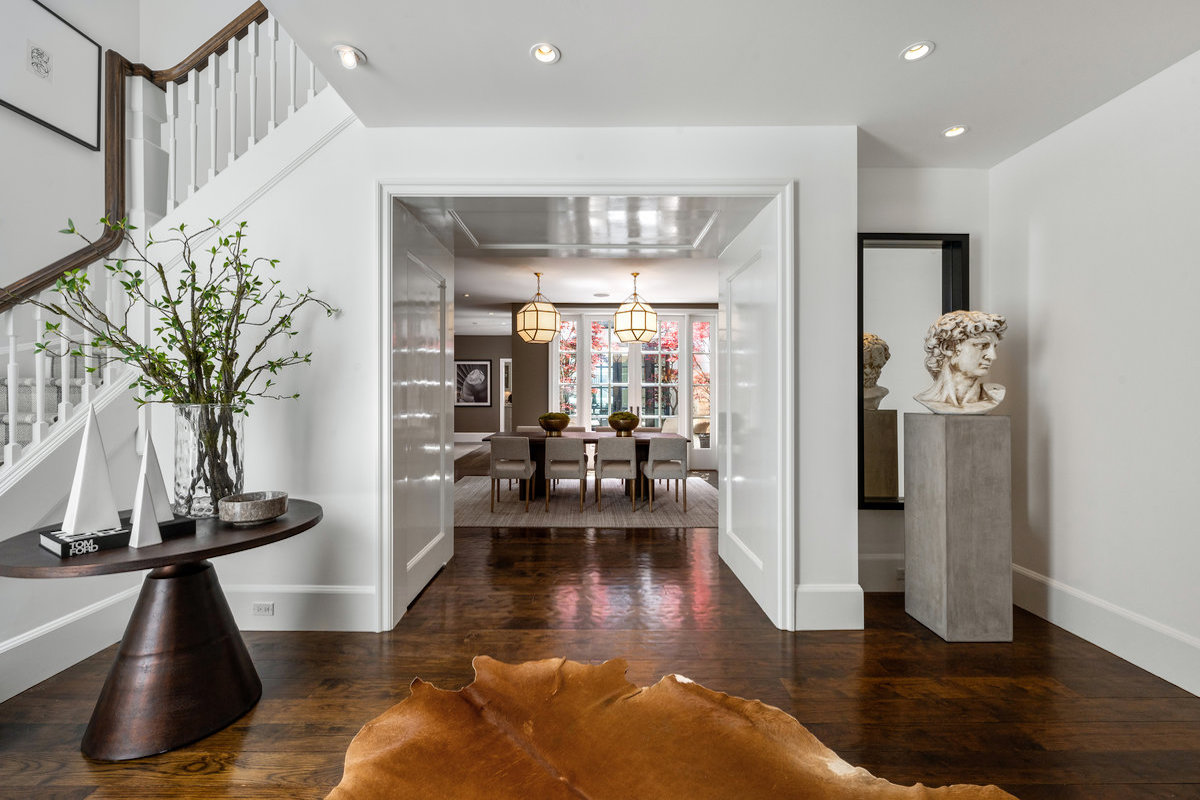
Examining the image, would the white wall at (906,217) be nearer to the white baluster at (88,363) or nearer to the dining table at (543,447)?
the dining table at (543,447)

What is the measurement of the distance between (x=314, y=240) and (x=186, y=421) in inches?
42.6

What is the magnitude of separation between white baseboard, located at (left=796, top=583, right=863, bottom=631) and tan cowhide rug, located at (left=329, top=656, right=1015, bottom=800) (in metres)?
2.37

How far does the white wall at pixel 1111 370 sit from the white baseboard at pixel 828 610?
1.02 meters

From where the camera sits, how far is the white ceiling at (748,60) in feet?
6.02

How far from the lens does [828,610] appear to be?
2.57 metres

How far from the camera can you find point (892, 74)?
7.15 feet

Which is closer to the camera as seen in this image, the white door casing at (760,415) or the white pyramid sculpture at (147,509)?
the white pyramid sculpture at (147,509)

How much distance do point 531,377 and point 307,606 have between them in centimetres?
559

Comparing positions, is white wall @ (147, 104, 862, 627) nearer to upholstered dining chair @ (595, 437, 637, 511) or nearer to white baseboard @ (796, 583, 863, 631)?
white baseboard @ (796, 583, 863, 631)

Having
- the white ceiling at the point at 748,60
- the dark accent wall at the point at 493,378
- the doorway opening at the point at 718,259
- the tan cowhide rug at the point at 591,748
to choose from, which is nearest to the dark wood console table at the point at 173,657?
the doorway opening at the point at 718,259

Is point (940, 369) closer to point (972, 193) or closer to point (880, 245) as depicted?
point (880, 245)

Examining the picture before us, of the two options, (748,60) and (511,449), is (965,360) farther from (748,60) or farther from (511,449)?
(511,449)

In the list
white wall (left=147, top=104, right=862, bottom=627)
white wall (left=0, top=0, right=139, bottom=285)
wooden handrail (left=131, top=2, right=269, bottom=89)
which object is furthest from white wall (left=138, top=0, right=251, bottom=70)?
white wall (left=147, top=104, right=862, bottom=627)

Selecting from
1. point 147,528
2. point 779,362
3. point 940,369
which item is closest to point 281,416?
point 147,528
